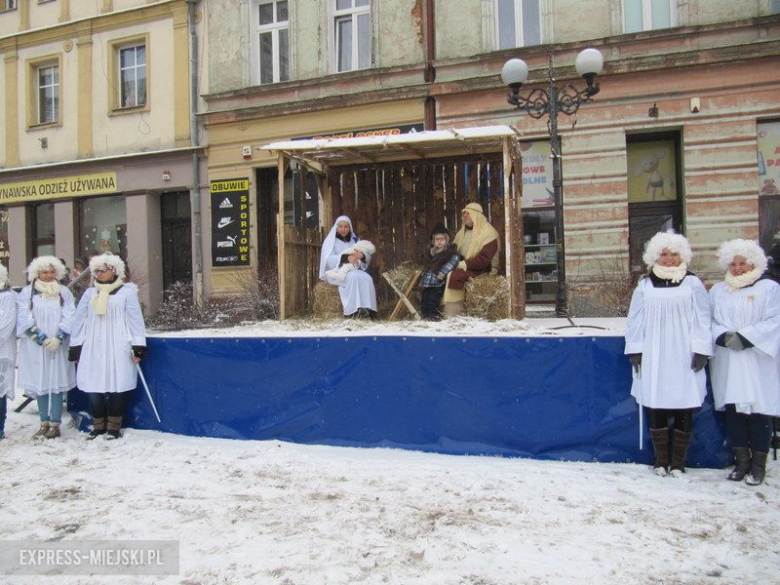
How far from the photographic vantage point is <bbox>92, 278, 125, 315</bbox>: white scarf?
623 centimetres

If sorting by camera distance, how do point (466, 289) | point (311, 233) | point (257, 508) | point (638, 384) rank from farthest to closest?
point (311, 233) < point (466, 289) < point (638, 384) < point (257, 508)

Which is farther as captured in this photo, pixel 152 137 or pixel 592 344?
pixel 152 137

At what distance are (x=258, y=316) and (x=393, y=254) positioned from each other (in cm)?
278

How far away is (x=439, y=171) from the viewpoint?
911 cm

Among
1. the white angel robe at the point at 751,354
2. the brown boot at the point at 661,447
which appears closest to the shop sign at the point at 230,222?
the brown boot at the point at 661,447

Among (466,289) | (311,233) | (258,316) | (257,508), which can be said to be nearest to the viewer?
(257,508)

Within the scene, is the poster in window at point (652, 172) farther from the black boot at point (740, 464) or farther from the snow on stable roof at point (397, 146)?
the black boot at point (740, 464)

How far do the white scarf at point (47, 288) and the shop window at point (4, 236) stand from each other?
13330mm

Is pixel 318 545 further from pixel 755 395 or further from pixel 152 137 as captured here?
pixel 152 137

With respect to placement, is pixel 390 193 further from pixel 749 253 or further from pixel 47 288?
pixel 749 253

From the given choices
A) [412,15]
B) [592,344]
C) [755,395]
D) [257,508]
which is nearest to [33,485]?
[257,508]

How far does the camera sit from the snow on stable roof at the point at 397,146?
23.7 feet

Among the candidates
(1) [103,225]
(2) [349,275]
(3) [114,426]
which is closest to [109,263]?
(3) [114,426]

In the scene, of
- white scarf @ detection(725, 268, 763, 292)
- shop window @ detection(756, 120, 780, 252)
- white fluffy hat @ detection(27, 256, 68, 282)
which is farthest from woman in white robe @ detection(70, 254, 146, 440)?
shop window @ detection(756, 120, 780, 252)
